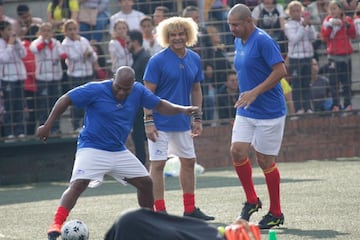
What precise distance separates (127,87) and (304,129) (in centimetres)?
947

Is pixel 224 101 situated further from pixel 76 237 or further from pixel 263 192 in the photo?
pixel 76 237

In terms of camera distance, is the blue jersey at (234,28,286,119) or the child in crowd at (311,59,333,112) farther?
the child in crowd at (311,59,333,112)

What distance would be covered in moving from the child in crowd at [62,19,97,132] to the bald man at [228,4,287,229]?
7.02 meters

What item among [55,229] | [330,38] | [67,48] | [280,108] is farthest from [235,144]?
[330,38]

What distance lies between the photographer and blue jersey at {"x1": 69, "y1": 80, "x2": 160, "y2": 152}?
9.68 m

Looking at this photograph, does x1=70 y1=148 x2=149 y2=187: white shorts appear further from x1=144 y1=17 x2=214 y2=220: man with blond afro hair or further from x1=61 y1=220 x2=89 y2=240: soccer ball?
x1=144 y1=17 x2=214 y2=220: man with blond afro hair

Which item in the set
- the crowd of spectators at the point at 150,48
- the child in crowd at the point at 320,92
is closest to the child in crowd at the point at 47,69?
the crowd of spectators at the point at 150,48

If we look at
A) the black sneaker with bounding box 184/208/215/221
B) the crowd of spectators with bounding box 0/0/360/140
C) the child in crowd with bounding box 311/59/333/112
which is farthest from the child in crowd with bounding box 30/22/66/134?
→ the black sneaker with bounding box 184/208/215/221

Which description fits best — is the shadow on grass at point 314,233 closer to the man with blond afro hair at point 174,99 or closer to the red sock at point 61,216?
the man with blond afro hair at point 174,99

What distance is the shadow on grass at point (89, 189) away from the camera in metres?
14.6

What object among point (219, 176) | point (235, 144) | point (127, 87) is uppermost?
point (127, 87)

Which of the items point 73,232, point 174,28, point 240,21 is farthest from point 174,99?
point 73,232

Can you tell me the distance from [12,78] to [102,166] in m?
7.87

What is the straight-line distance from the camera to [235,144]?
419 inches
